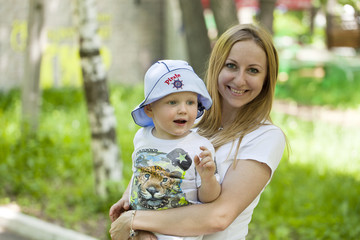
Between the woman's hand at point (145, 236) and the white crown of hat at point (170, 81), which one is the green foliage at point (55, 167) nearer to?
the woman's hand at point (145, 236)

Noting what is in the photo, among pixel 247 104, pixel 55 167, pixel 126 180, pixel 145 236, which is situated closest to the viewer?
pixel 145 236

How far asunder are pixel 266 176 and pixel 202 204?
32 cm

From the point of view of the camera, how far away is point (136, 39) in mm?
13195

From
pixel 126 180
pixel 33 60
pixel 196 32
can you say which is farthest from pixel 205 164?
pixel 33 60

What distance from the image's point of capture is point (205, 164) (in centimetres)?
195

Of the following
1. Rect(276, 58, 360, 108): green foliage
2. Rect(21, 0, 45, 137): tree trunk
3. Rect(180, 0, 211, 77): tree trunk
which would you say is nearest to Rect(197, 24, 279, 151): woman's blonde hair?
Rect(180, 0, 211, 77): tree trunk

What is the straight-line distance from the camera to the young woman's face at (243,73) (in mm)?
2299

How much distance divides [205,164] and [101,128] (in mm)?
3981

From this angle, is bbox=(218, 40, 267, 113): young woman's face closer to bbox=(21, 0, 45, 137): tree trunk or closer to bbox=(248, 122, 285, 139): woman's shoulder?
bbox=(248, 122, 285, 139): woman's shoulder

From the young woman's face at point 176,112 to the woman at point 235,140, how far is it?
0.83 feet

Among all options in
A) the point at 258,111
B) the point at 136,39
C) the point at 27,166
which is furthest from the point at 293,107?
the point at 258,111

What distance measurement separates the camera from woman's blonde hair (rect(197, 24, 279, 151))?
230 cm

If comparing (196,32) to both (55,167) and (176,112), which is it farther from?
(176,112)

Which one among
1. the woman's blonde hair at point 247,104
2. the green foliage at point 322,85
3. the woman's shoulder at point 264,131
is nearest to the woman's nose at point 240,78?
the woman's blonde hair at point 247,104
